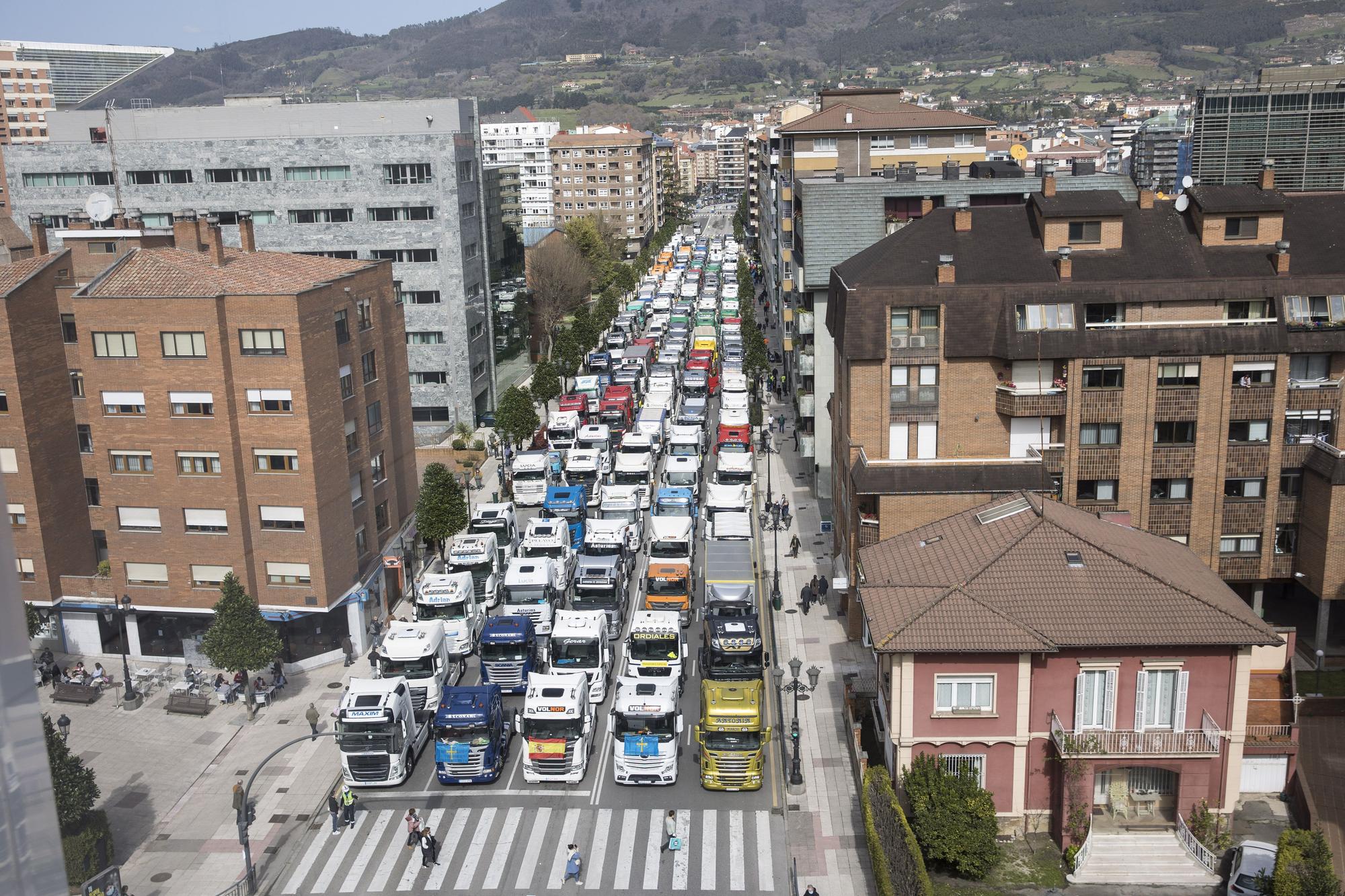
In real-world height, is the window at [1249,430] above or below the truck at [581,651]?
above

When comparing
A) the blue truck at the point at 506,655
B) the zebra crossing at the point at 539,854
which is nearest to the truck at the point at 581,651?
the blue truck at the point at 506,655

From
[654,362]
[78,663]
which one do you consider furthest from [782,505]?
[654,362]

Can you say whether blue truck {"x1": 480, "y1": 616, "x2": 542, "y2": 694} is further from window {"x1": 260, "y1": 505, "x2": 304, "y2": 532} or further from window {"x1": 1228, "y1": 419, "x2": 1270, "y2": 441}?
window {"x1": 1228, "y1": 419, "x2": 1270, "y2": 441}

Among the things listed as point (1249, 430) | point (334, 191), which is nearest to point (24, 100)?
point (334, 191)

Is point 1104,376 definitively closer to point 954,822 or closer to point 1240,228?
point 1240,228

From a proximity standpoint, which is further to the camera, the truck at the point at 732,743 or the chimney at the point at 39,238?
the chimney at the point at 39,238

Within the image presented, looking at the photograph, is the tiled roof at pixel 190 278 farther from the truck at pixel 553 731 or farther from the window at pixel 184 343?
the truck at pixel 553 731

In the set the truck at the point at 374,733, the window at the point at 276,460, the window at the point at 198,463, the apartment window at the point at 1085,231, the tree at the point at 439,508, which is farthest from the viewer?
the tree at the point at 439,508

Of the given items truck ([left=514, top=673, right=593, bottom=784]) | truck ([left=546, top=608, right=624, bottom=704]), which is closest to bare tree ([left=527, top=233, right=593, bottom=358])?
truck ([left=546, top=608, right=624, bottom=704])

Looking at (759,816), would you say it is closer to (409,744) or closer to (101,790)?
(409,744)
